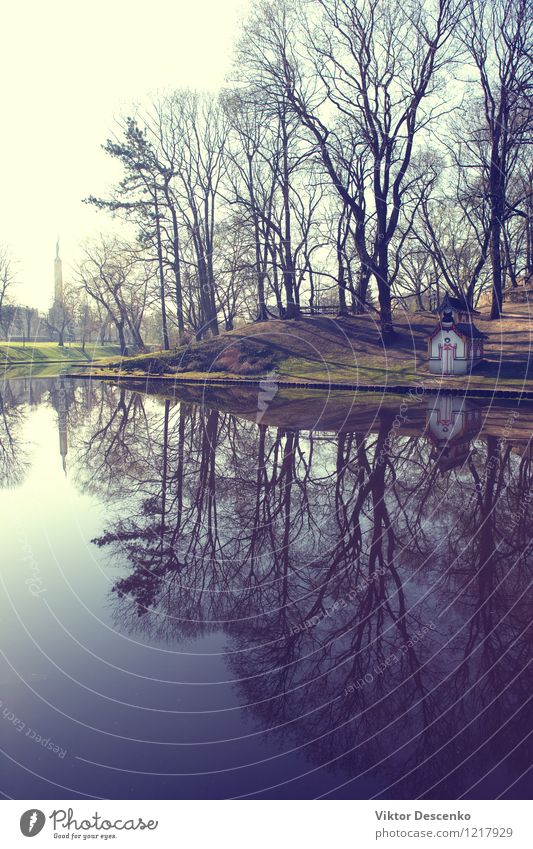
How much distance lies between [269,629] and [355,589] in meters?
1.54

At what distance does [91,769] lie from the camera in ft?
17.6

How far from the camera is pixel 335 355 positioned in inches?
1859

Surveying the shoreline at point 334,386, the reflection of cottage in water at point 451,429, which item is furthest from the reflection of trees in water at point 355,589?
the shoreline at point 334,386

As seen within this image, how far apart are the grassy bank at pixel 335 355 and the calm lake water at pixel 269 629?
23.0 metres

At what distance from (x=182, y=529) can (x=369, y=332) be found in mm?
40390

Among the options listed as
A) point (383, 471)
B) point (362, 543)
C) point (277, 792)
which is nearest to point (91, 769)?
point (277, 792)

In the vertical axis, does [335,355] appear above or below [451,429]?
above

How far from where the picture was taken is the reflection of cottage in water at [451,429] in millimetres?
16781

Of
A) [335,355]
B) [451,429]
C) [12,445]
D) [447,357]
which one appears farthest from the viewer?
[335,355]

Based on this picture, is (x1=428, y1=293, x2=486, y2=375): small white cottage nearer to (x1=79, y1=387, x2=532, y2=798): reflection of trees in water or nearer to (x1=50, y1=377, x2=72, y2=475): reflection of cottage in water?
(x1=50, y1=377, x2=72, y2=475): reflection of cottage in water

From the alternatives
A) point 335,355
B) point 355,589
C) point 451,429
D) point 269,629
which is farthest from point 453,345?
point 269,629

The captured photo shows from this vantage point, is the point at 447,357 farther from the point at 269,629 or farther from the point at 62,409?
the point at 269,629

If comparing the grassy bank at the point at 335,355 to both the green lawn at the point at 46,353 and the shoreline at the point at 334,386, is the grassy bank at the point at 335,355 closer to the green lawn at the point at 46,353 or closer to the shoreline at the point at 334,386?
the shoreline at the point at 334,386
